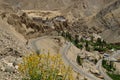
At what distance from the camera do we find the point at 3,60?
16125mm

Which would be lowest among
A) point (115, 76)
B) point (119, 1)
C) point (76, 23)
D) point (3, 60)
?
point (115, 76)

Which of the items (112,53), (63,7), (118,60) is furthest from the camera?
(63,7)

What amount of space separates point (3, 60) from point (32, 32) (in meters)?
57.6

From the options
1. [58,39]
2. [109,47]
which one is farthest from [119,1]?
[58,39]

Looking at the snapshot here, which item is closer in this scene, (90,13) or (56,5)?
(90,13)

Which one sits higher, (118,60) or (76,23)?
(76,23)

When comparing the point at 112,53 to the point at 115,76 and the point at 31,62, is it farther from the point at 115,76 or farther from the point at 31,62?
the point at 31,62

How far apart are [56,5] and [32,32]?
9670 cm

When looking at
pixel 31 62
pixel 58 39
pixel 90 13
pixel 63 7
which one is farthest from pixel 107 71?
pixel 63 7

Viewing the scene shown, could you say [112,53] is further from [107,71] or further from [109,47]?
[107,71]

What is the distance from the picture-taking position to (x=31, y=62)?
31.0 ft

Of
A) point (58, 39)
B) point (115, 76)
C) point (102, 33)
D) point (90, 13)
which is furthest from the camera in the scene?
point (90, 13)

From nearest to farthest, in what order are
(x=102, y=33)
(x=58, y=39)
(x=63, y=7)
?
(x=58, y=39)
(x=102, y=33)
(x=63, y=7)

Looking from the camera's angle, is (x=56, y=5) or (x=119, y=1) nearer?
(x=119, y=1)
